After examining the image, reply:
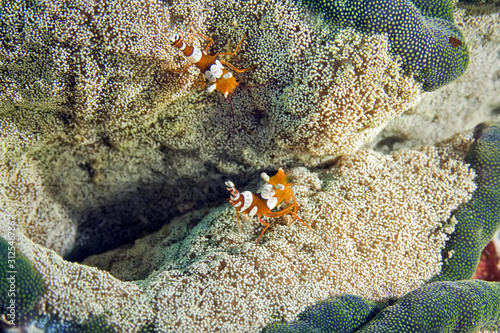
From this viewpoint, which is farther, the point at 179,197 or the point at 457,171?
the point at 179,197

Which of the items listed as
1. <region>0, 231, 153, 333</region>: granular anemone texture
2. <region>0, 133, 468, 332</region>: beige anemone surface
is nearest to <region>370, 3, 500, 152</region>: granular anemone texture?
<region>0, 133, 468, 332</region>: beige anemone surface

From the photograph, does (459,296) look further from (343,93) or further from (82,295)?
(82,295)

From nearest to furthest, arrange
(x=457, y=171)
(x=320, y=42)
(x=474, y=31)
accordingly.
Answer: (x=320, y=42) → (x=457, y=171) → (x=474, y=31)

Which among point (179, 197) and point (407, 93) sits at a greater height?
point (407, 93)

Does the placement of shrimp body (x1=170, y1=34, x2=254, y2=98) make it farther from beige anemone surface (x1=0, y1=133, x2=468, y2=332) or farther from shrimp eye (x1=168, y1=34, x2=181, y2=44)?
beige anemone surface (x1=0, y1=133, x2=468, y2=332)

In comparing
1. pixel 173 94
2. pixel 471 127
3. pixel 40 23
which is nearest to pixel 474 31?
pixel 471 127

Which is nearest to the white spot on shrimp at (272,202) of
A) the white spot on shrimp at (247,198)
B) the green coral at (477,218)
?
the white spot on shrimp at (247,198)

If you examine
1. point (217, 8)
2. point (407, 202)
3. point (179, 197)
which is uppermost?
point (217, 8)

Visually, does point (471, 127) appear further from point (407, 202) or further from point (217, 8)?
point (217, 8)
